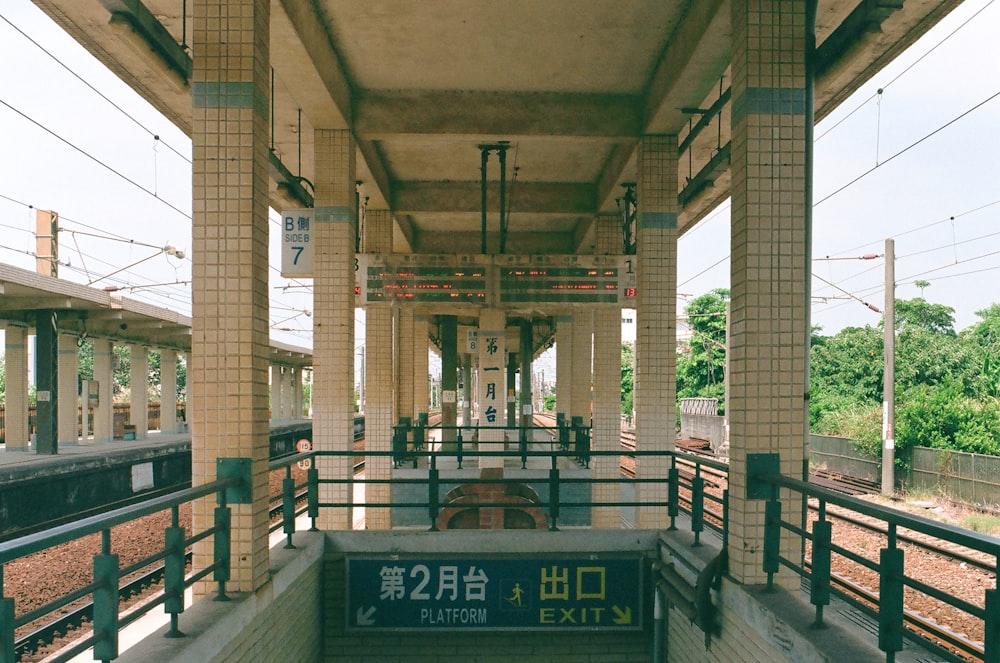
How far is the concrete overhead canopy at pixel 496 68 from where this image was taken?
7.21m

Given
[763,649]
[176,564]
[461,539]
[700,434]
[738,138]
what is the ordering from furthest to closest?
1. [700,434]
2. [461,539]
3. [738,138]
4. [763,649]
5. [176,564]

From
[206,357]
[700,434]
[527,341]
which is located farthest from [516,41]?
[700,434]

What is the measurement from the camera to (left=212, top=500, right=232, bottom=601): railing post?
5.02 metres

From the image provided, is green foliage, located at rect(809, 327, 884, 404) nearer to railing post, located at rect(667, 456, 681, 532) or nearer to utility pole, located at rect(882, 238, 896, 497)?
utility pole, located at rect(882, 238, 896, 497)

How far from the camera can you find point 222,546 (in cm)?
518

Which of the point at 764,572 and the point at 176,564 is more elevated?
the point at 176,564

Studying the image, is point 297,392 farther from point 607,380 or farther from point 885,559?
point 885,559

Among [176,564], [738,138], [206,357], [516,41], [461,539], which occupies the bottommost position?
[461,539]

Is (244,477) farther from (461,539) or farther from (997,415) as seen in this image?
(997,415)

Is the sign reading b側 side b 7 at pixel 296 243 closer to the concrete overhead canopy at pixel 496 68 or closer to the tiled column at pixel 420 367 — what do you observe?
the concrete overhead canopy at pixel 496 68

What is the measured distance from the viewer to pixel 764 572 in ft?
17.6

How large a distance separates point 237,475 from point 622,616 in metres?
4.08

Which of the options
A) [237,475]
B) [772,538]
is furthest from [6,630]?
[772,538]

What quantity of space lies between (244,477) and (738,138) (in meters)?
4.73
